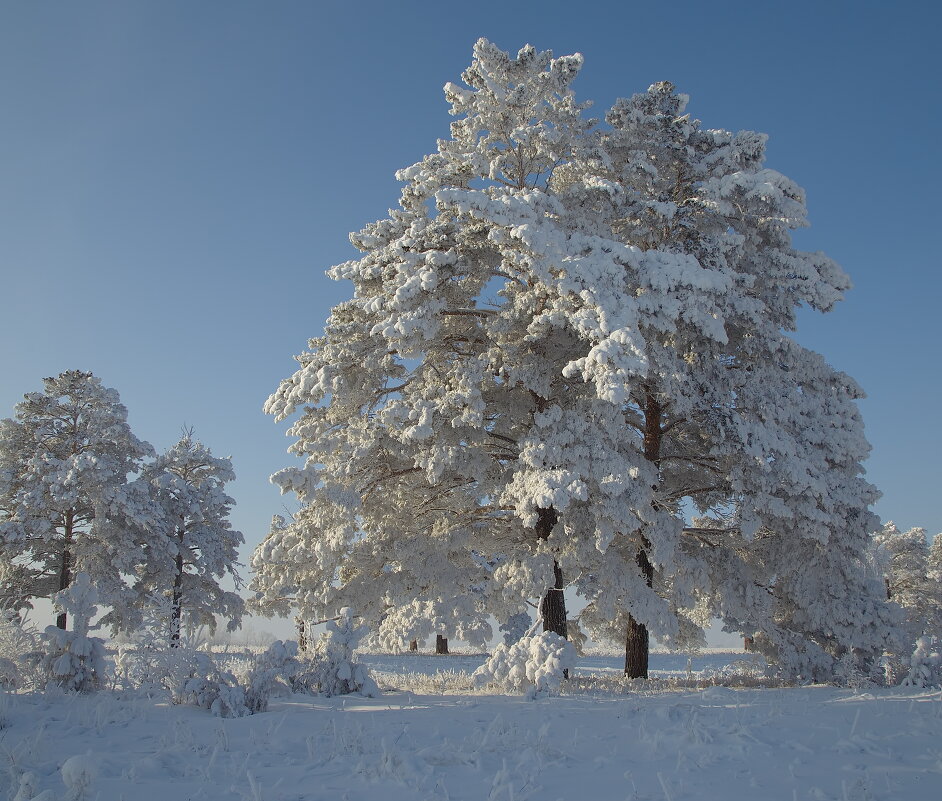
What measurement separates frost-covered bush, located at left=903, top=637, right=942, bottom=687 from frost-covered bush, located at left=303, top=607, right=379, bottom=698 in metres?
8.59

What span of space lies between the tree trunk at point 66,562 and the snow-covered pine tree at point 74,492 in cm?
3

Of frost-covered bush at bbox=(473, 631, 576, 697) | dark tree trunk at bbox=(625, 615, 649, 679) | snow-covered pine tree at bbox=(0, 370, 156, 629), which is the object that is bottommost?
dark tree trunk at bbox=(625, 615, 649, 679)

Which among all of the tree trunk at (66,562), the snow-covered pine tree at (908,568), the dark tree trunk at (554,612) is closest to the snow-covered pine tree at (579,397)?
the dark tree trunk at (554,612)

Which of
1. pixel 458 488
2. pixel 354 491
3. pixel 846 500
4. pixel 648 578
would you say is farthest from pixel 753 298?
pixel 354 491

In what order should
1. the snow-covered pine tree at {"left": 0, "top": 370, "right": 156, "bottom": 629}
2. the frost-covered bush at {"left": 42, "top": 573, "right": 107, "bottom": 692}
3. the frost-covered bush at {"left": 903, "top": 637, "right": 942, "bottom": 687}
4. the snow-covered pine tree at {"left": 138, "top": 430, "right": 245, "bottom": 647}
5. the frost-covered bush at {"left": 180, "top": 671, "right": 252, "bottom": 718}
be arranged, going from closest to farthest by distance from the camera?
1. the frost-covered bush at {"left": 180, "top": 671, "right": 252, "bottom": 718}
2. the frost-covered bush at {"left": 42, "top": 573, "right": 107, "bottom": 692}
3. the frost-covered bush at {"left": 903, "top": 637, "right": 942, "bottom": 687}
4. the snow-covered pine tree at {"left": 0, "top": 370, "right": 156, "bottom": 629}
5. the snow-covered pine tree at {"left": 138, "top": 430, "right": 245, "bottom": 647}

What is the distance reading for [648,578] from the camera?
14906mm

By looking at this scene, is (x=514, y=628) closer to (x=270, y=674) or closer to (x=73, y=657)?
(x=270, y=674)

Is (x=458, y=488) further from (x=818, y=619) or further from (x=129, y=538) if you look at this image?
(x=129, y=538)

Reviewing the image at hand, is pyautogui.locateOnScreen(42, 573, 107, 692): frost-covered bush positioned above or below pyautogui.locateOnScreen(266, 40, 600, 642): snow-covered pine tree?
below

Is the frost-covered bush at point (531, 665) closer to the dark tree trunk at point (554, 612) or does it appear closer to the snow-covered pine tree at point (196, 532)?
the dark tree trunk at point (554, 612)

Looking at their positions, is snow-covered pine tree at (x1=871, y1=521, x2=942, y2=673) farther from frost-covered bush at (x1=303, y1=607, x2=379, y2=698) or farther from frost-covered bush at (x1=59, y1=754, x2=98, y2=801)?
frost-covered bush at (x1=59, y1=754, x2=98, y2=801)

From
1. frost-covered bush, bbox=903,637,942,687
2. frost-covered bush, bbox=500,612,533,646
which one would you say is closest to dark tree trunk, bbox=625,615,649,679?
frost-covered bush, bbox=500,612,533,646

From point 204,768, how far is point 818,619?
12640 mm

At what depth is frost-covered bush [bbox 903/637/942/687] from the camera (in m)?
10.9
